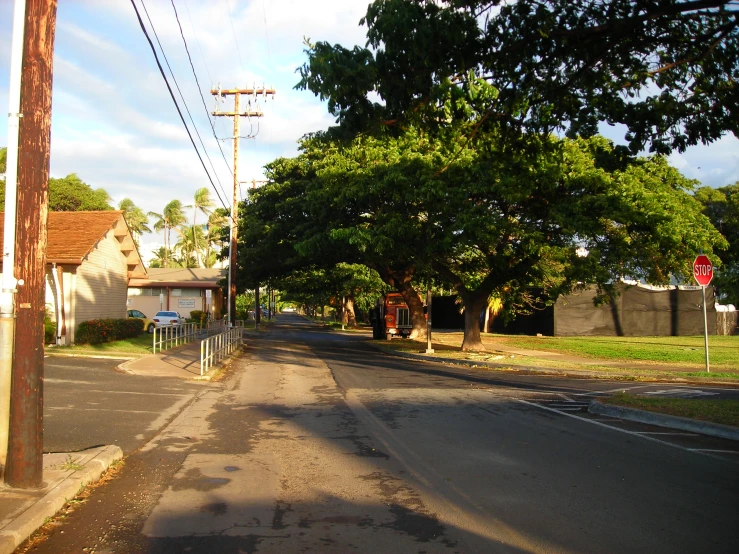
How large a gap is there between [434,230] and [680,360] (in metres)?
9.22

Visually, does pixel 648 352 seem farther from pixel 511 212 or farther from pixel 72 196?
pixel 72 196

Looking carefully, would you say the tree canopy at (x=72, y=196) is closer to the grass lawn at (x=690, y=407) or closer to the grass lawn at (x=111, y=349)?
the grass lawn at (x=111, y=349)

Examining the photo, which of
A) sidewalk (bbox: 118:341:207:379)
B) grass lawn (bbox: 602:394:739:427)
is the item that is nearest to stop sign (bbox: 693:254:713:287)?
grass lawn (bbox: 602:394:739:427)

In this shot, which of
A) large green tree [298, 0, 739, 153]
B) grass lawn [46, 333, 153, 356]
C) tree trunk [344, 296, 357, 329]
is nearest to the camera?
large green tree [298, 0, 739, 153]

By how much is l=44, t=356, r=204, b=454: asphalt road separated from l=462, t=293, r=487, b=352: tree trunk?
13206 mm

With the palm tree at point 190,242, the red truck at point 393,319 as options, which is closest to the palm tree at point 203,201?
the palm tree at point 190,242

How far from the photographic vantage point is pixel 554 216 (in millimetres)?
18844

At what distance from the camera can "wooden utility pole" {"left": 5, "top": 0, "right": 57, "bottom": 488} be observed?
6.01 meters

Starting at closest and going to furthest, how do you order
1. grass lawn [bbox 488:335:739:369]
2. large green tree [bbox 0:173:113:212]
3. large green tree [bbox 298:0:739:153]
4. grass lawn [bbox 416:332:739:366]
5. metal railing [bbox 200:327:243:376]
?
large green tree [bbox 298:0:739:153] < metal railing [bbox 200:327:243:376] < grass lawn [bbox 416:332:739:366] < grass lawn [bbox 488:335:739:369] < large green tree [bbox 0:173:113:212]

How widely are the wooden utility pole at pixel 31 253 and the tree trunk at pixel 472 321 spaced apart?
20.9 m

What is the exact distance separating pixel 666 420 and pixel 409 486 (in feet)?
18.2

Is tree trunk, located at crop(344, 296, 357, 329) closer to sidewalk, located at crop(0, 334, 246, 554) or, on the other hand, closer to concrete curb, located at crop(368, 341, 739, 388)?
concrete curb, located at crop(368, 341, 739, 388)

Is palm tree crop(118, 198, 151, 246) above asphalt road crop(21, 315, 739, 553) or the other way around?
above

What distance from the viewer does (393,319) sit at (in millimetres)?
39156
